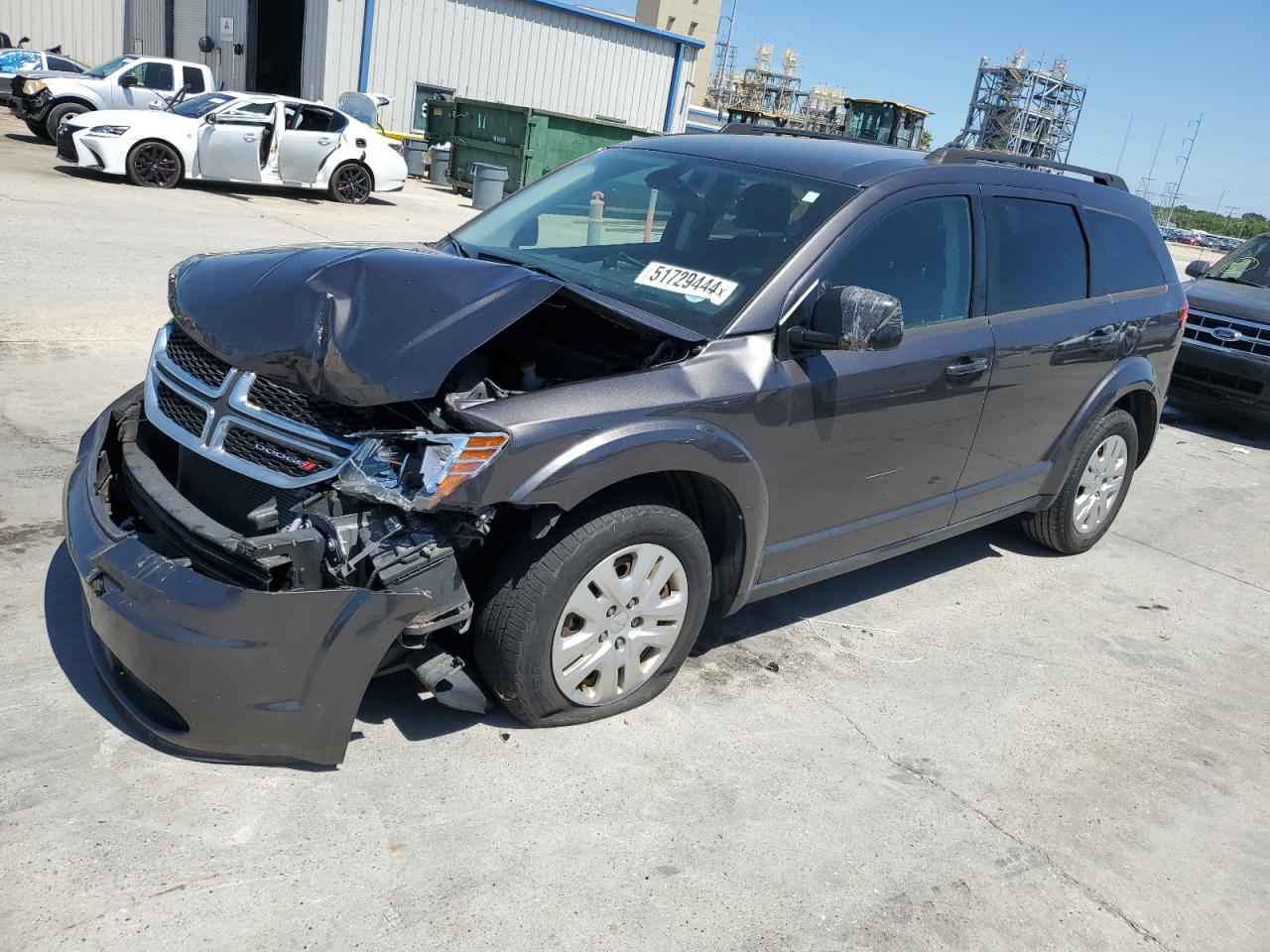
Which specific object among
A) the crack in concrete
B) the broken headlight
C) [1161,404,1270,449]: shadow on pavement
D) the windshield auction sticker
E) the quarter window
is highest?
the quarter window

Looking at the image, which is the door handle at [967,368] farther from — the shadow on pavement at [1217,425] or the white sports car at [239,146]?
the white sports car at [239,146]

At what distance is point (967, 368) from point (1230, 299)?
6541 millimetres

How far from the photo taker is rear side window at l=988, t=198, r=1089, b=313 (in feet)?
14.3

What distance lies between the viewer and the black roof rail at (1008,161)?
14.0ft

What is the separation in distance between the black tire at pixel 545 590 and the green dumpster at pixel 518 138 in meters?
16.3

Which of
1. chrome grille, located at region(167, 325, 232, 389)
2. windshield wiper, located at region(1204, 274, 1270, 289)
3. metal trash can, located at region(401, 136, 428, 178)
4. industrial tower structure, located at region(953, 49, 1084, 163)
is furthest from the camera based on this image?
industrial tower structure, located at region(953, 49, 1084, 163)

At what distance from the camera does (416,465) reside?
9.27ft

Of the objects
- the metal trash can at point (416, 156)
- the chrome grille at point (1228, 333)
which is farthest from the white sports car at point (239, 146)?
the chrome grille at point (1228, 333)

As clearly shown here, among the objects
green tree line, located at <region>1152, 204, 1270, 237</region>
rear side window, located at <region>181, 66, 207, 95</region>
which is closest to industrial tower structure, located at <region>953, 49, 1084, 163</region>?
green tree line, located at <region>1152, 204, 1270, 237</region>

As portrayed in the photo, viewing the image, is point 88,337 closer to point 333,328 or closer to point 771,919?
point 333,328

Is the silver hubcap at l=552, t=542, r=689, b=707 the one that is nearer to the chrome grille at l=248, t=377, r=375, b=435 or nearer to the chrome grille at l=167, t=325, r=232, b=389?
the chrome grille at l=248, t=377, r=375, b=435

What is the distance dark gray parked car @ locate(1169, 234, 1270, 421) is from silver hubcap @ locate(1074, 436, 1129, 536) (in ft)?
13.7

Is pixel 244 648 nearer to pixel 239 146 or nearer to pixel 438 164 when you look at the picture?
pixel 239 146

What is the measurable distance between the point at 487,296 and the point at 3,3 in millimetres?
31897
